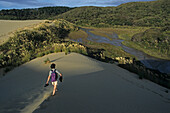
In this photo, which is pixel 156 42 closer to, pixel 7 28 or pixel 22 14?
pixel 7 28

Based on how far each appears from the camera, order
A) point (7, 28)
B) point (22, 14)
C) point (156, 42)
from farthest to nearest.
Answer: point (22, 14), point (7, 28), point (156, 42)

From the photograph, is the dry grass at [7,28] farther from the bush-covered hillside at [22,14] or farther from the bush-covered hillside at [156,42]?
the bush-covered hillside at [22,14]

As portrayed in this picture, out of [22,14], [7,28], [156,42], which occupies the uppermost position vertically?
[22,14]

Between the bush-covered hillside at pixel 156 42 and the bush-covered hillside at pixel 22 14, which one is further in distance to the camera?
the bush-covered hillside at pixel 22 14

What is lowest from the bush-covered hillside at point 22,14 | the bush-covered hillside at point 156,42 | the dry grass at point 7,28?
the bush-covered hillside at point 156,42

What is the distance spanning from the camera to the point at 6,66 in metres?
9.70

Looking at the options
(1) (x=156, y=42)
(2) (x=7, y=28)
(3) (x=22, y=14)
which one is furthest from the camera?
(3) (x=22, y=14)

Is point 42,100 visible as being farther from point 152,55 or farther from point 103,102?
point 152,55

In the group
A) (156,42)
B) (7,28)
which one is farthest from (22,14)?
(156,42)

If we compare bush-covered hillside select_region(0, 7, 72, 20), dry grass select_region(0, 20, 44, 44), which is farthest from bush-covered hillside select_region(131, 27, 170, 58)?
bush-covered hillside select_region(0, 7, 72, 20)

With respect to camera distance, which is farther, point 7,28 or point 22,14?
point 22,14

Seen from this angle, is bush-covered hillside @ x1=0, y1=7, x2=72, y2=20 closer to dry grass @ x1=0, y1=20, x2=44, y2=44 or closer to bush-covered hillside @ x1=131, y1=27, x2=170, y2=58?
dry grass @ x1=0, y1=20, x2=44, y2=44

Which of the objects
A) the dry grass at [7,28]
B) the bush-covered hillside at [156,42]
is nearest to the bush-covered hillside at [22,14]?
the dry grass at [7,28]

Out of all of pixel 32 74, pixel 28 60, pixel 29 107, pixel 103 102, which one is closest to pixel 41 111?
pixel 29 107
